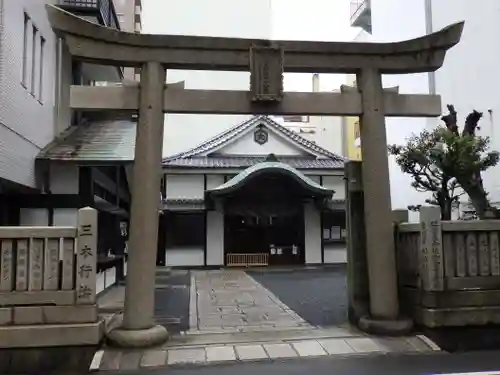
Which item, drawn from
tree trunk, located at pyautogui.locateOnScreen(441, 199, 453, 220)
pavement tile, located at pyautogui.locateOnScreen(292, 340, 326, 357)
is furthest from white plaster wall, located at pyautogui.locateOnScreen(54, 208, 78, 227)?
tree trunk, located at pyautogui.locateOnScreen(441, 199, 453, 220)

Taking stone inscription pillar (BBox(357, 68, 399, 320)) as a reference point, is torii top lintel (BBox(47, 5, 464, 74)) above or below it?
above

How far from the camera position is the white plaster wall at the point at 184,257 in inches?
1148

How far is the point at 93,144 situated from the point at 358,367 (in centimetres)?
1012

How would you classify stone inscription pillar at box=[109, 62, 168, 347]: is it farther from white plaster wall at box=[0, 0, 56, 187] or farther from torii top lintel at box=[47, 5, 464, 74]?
white plaster wall at box=[0, 0, 56, 187]

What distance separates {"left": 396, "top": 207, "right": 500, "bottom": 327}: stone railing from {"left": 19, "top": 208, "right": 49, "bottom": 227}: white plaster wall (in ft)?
31.6

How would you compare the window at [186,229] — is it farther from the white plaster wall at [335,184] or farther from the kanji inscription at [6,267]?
the kanji inscription at [6,267]

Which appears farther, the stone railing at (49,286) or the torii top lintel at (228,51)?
the torii top lintel at (228,51)

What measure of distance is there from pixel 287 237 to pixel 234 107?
862 inches

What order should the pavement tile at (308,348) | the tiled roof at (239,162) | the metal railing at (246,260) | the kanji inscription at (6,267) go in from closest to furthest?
the kanji inscription at (6,267)
the pavement tile at (308,348)
the metal railing at (246,260)
the tiled roof at (239,162)

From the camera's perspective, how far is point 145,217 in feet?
28.3

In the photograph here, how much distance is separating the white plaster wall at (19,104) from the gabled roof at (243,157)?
16.4 m

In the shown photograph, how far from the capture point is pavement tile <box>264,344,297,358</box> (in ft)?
25.6

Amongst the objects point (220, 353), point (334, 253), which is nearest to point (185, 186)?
point (334, 253)

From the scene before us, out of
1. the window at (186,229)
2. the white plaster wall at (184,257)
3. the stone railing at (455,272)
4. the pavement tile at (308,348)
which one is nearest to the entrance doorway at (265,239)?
the window at (186,229)
